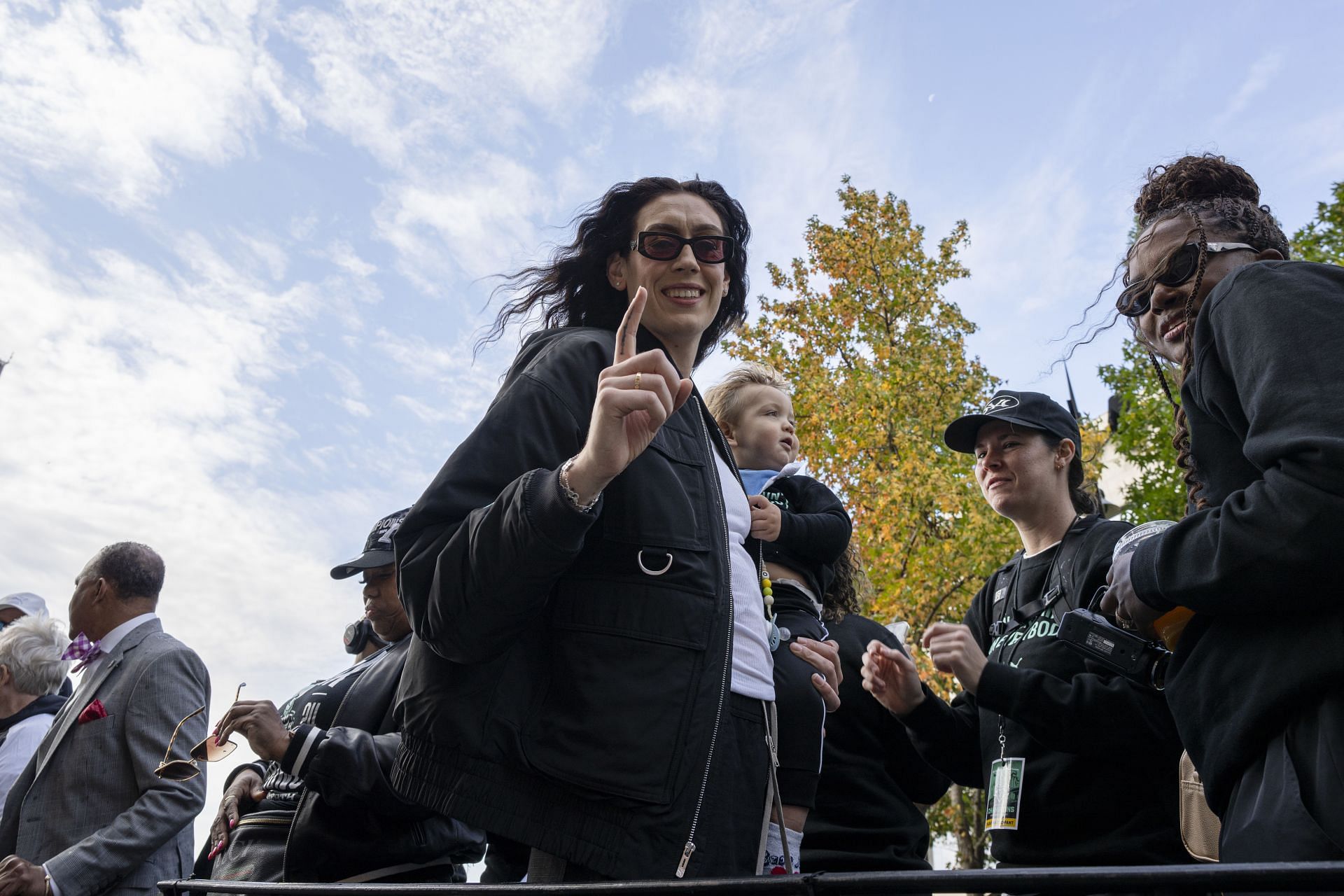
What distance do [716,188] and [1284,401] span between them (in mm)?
1742

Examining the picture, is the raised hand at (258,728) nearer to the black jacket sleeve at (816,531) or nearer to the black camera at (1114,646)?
the black jacket sleeve at (816,531)

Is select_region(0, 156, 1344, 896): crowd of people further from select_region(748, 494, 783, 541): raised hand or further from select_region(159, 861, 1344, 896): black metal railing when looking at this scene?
select_region(159, 861, 1344, 896): black metal railing

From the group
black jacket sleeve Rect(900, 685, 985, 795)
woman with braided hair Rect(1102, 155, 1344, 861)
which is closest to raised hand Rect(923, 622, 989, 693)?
black jacket sleeve Rect(900, 685, 985, 795)

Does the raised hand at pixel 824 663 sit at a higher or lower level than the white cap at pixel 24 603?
lower

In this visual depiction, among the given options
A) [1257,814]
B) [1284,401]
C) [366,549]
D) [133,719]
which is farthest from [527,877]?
[133,719]

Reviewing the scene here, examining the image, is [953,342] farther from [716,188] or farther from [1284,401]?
[1284,401]

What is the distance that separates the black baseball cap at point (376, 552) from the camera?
411cm

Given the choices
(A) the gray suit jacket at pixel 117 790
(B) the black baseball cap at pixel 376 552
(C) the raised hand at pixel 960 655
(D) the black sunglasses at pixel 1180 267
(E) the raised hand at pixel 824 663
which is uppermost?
(D) the black sunglasses at pixel 1180 267

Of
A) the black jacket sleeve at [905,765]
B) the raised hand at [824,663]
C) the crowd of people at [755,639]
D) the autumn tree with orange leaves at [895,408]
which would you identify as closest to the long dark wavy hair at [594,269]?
the crowd of people at [755,639]

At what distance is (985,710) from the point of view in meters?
3.20

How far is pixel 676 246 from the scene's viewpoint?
8.57ft

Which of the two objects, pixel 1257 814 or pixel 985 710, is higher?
pixel 985 710

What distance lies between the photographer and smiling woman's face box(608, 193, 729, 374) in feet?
8.42

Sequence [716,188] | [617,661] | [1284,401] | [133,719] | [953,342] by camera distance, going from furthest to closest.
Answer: [953,342]
[133,719]
[716,188]
[617,661]
[1284,401]
